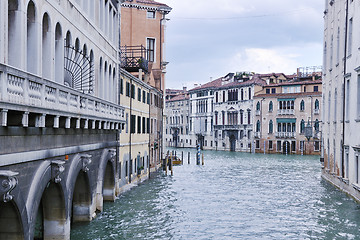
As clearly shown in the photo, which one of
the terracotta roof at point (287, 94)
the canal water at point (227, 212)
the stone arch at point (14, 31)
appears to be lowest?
the canal water at point (227, 212)

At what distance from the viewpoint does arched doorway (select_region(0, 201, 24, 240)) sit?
8.71 meters

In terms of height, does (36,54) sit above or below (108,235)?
above

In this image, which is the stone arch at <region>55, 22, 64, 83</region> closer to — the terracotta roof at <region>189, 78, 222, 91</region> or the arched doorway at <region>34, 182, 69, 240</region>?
the arched doorway at <region>34, 182, 69, 240</region>

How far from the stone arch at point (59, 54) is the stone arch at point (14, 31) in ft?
10.2

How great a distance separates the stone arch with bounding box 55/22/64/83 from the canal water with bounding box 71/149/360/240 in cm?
498

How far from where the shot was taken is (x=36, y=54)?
34.0 feet

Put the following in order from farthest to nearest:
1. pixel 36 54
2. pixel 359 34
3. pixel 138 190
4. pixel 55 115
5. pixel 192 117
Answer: pixel 192 117, pixel 138 190, pixel 359 34, pixel 36 54, pixel 55 115

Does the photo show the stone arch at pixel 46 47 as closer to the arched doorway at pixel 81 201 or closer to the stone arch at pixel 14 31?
the stone arch at pixel 14 31

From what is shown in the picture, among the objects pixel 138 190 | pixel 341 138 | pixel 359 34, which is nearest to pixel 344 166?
pixel 341 138

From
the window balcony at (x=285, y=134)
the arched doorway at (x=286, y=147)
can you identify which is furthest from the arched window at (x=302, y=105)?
the arched doorway at (x=286, y=147)

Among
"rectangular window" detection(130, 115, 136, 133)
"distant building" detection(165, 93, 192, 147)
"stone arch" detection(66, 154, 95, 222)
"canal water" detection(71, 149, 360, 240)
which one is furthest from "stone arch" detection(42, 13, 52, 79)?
"distant building" detection(165, 93, 192, 147)

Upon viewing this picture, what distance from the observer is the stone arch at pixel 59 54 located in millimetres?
12461

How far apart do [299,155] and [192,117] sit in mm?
26749

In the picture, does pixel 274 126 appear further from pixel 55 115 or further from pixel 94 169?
pixel 55 115
